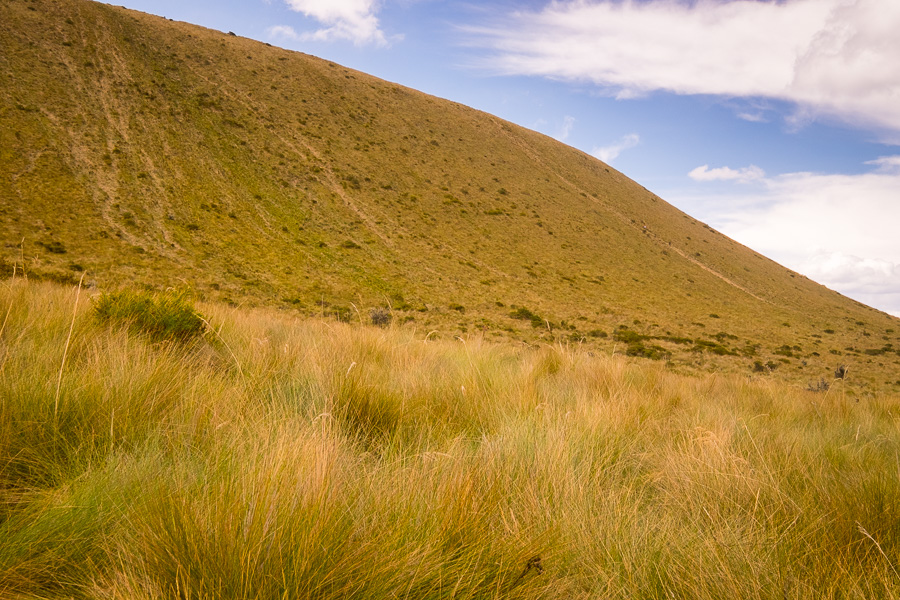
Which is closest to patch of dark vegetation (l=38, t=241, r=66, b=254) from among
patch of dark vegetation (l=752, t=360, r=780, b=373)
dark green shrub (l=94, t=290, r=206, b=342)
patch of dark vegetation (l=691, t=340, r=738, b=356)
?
dark green shrub (l=94, t=290, r=206, b=342)

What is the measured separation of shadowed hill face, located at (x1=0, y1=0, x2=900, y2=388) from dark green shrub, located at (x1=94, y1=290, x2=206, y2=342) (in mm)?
10546

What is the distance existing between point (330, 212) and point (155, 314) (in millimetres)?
26916

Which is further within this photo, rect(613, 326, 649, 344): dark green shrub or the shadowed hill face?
rect(613, 326, 649, 344): dark green shrub

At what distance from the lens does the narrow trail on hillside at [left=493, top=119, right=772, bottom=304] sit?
40656 millimetres

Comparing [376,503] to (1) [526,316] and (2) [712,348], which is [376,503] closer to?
(1) [526,316]

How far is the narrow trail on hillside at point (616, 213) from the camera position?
40.7 metres

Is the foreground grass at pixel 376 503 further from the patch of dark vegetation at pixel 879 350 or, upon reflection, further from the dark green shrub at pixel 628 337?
the patch of dark vegetation at pixel 879 350

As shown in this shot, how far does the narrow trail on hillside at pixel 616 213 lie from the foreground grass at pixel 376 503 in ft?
143

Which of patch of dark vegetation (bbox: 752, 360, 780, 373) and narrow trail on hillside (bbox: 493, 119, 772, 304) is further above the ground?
narrow trail on hillside (bbox: 493, 119, 772, 304)

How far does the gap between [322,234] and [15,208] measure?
13.4m

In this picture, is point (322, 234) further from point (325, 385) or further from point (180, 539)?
point (180, 539)

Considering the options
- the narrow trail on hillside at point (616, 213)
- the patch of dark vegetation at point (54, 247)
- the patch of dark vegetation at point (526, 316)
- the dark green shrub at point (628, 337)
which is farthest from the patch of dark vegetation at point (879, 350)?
the patch of dark vegetation at point (54, 247)

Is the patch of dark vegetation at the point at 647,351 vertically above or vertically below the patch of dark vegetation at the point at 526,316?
above

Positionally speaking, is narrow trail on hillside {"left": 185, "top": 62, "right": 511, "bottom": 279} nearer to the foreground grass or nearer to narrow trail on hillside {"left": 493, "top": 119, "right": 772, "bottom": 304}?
narrow trail on hillside {"left": 493, "top": 119, "right": 772, "bottom": 304}
